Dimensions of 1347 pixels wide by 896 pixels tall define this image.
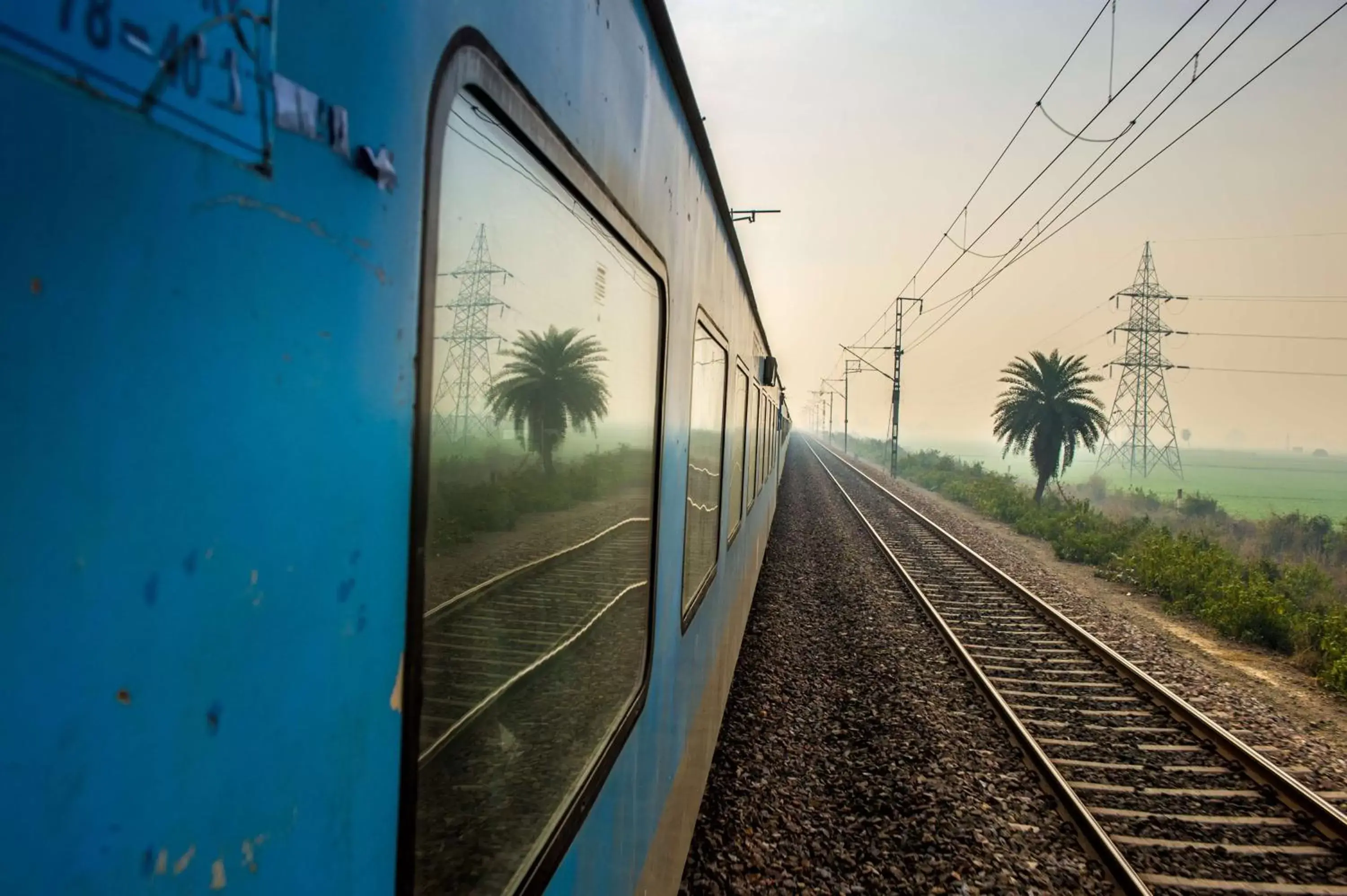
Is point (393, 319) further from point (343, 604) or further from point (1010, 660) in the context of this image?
point (1010, 660)

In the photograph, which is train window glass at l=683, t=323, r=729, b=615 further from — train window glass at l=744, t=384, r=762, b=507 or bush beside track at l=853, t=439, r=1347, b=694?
bush beside track at l=853, t=439, r=1347, b=694

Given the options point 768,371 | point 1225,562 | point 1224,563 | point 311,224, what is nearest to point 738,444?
point 768,371

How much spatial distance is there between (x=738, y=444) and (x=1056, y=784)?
3638 mm

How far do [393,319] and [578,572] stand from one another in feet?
3.64

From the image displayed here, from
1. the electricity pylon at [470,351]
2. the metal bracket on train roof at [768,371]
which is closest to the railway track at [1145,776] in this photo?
the metal bracket on train roof at [768,371]

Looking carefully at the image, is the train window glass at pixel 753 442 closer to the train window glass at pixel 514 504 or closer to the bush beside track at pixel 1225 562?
the train window glass at pixel 514 504

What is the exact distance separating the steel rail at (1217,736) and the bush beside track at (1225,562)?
8.75 feet

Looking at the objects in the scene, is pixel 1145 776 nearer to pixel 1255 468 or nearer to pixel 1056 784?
pixel 1056 784

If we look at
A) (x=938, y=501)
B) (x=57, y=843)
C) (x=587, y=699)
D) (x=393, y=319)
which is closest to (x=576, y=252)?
(x=393, y=319)

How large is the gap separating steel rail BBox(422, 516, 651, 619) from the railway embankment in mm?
6845

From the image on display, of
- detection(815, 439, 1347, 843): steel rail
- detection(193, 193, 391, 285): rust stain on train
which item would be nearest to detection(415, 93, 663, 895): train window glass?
detection(193, 193, 391, 285): rust stain on train

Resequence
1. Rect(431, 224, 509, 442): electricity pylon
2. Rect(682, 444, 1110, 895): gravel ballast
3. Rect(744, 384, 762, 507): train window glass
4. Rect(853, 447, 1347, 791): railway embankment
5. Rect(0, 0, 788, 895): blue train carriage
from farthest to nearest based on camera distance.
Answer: Rect(744, 384, 762, 507): train window glass, Rect(853, 447, 1347, 791): railway embankment, Rect(682, 444, 1110, 895): gravel ballast, Rect(431, 224, 509, 442): electricity pylon, Rect(0, 0, 788, 895): blue train carriage

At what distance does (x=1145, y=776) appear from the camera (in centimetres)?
559

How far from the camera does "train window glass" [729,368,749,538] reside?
6110 millimetres
